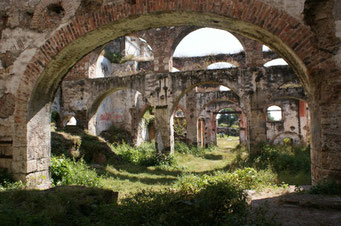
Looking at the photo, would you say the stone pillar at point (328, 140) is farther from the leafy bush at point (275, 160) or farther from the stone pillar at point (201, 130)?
the stone pillar at point (201, 130)

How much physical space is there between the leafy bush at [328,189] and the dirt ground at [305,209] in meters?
0.12

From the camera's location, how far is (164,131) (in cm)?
1145

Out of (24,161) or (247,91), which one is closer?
(24,161)

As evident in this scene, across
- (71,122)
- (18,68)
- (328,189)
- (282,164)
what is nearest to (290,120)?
(282,164)

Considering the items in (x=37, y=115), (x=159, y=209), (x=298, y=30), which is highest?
(x=298, y=30)

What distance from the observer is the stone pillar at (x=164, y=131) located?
11.4 meters

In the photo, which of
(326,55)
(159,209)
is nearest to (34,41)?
(159,209)

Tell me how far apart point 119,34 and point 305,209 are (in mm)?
4395

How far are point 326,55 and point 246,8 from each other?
55.6 inches

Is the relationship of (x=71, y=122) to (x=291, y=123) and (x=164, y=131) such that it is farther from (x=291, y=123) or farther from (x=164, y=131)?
(x=291, y=123)

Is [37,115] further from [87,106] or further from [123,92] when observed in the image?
[123,92]

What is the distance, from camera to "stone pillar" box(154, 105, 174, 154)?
1135 cm

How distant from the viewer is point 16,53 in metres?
4.84

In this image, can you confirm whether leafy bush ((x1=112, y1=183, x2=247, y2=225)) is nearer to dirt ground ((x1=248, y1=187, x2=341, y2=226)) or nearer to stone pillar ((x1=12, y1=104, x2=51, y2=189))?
dirt ground ((x1=248, y1=187, x2=341, y2=226))
